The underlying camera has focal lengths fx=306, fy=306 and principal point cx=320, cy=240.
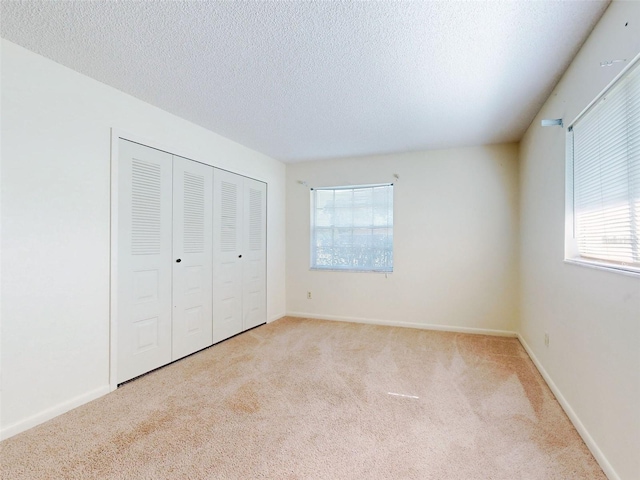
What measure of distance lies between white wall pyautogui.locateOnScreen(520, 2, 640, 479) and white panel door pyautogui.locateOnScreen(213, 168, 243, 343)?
316 cm

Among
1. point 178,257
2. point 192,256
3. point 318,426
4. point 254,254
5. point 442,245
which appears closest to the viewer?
point 318,426

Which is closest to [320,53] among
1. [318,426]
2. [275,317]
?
[318,426]

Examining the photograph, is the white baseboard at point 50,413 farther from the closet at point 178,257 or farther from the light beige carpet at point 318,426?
the closet at point 178,257

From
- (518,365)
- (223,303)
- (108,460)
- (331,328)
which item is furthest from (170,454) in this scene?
(518,365)

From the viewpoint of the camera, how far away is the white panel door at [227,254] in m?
3.47

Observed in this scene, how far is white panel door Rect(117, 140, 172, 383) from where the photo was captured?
2.51 m

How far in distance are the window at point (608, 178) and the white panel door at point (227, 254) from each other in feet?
10.4

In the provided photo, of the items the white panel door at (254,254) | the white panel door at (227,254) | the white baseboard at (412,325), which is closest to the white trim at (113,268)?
the white panel door at (227,254)

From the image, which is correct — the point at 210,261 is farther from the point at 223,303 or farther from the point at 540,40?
the point at 540,40

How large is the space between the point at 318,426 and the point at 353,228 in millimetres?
2878

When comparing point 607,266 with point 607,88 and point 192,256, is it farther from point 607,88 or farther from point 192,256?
point 192,256

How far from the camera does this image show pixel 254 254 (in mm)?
4098

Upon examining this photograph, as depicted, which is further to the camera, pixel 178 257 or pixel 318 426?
pixel 178 257

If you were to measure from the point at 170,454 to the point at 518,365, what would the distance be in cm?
291
